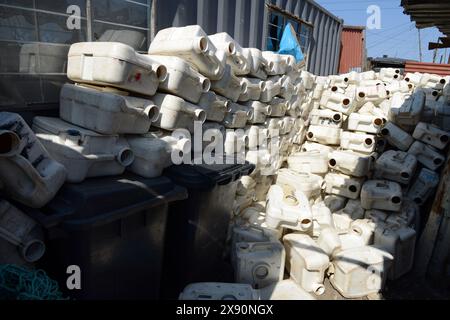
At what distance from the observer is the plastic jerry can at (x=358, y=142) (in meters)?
5.08

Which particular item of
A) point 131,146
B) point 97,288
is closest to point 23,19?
point 131,146

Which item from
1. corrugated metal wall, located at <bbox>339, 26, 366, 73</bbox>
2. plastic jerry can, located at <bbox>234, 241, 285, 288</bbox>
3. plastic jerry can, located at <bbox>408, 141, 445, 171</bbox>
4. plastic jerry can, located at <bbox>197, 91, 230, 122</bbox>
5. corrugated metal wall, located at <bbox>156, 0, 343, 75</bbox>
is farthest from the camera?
corrugated metal wall, located at <bbox>339, 26, 366, 73</bbox>

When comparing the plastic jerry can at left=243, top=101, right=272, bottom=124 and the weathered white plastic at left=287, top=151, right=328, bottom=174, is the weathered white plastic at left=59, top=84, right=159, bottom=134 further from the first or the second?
the weathered white plastic at left=287, top=151, right=328, bottom=174

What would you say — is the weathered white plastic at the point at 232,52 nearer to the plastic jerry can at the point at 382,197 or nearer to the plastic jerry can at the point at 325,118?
the plastic jerry can at the point at 382,197

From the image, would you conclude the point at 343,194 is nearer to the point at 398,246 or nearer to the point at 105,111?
the point at 398,246

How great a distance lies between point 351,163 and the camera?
4.66m

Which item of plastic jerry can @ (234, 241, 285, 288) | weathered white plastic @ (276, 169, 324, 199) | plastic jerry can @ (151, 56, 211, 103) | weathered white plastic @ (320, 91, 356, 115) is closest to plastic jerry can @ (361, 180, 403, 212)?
weathered white plastic @ (276, 169, 324, 199)

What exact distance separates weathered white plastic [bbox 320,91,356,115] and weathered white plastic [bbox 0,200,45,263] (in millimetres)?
5110

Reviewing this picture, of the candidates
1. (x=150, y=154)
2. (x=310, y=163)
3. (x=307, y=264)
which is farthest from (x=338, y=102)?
(x=150, y=154)

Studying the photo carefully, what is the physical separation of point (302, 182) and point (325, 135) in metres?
1.54

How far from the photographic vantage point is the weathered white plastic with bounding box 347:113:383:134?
5.33 m

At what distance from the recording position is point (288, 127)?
5086mm

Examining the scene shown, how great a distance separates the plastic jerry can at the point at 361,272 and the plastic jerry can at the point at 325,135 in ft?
8.55

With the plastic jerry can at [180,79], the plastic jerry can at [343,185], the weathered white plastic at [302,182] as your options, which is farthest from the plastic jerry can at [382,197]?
the plastic jerry can at [180,79]
